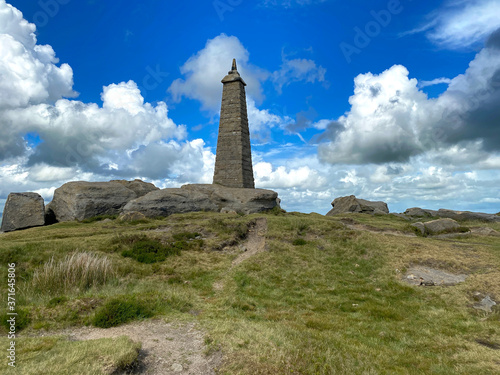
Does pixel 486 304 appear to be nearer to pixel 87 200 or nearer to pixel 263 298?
pixel 263 298

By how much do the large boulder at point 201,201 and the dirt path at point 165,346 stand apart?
1928 centimetres

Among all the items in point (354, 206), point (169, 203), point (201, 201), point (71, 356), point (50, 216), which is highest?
point (201, 201)

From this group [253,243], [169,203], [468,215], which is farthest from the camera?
[468,215]

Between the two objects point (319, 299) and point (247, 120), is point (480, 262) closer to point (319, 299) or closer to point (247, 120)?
point (319, 299)

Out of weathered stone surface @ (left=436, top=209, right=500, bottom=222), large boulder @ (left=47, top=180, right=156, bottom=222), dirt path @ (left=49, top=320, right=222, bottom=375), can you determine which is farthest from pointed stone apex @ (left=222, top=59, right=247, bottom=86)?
dirt path @ (left=49, top=320, right=222, bottom=375)

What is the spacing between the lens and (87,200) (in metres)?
27.1

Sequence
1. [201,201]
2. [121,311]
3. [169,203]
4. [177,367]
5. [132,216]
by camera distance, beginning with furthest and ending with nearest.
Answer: [201,201] < [169,203] < [132,216] < [121,311] < [177,367]

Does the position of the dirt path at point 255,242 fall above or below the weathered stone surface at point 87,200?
below

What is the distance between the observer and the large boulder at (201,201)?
2762 centimetres

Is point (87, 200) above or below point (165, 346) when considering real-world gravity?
above

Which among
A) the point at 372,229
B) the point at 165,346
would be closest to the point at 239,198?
the point at 372,229

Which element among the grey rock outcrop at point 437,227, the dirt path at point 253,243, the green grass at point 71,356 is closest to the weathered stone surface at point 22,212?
the dirt path at point 253,243

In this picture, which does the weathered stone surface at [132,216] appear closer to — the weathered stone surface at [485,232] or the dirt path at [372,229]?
the dirt path at [372,229]

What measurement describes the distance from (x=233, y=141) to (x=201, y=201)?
29.0ft
